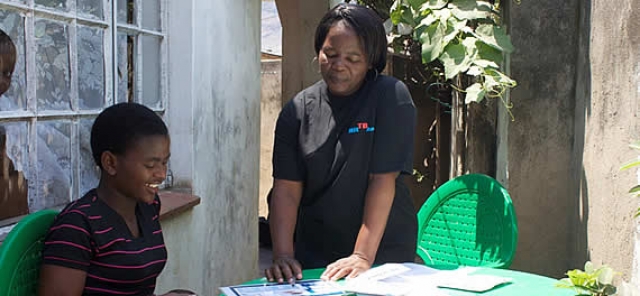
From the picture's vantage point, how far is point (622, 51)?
315 cm

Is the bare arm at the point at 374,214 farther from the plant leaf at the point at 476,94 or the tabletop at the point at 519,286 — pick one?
the plant leaf at the point at 476,94

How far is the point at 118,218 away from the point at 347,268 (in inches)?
28.3

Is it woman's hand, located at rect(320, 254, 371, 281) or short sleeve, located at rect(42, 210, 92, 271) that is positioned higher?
short sleeve, located at rect(42, 210, 92, 271)

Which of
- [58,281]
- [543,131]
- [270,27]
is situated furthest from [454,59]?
[270,27]

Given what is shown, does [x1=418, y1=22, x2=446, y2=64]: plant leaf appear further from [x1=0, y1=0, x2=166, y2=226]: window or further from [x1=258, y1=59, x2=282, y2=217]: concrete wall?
[x1=258, y1=59, x2=282, y2=217]: concrete wall

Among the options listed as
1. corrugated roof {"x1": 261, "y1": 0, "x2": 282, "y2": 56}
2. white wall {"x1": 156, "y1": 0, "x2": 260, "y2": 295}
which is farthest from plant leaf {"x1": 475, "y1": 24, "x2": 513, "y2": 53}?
corrugated roof {"x1": 261, "y1": 0, "x2": 282, "y2": 56}

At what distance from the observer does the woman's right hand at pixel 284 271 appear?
2293 millimetres

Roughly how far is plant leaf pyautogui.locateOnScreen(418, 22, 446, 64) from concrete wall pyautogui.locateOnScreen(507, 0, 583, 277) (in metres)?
0.53

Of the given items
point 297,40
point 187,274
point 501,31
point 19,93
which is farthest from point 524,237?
point 297,40

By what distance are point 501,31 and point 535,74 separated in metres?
0.40

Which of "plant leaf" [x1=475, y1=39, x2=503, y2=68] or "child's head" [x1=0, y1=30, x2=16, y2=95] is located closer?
"child's head" [x1=0, y1=30, x2=16, y2=95]

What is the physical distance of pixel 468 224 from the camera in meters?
3.38

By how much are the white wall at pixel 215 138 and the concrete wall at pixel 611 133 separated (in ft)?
6.49

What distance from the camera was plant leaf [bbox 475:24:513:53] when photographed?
153 inches
